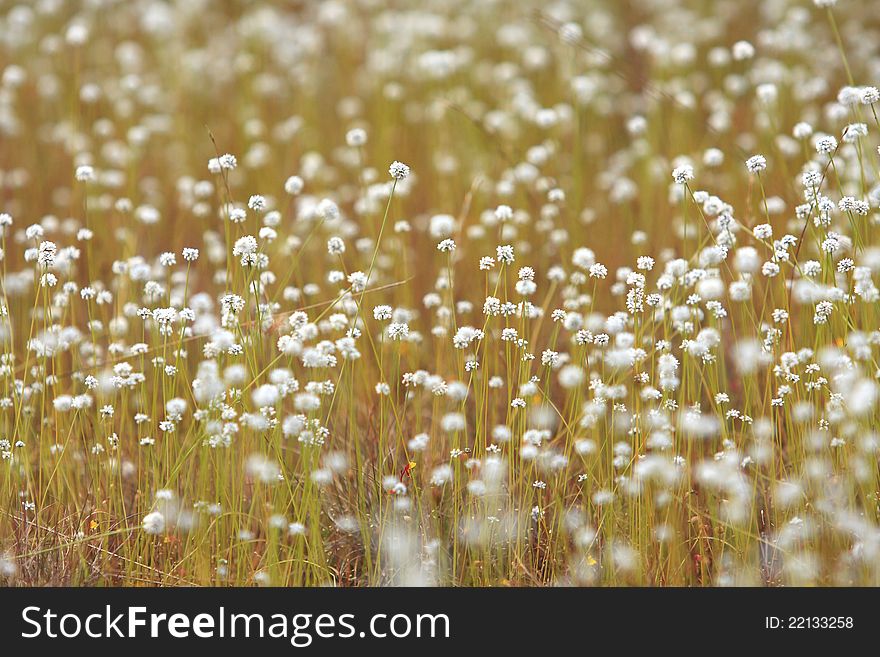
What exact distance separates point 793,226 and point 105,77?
173 inches

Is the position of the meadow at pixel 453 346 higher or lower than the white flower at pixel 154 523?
higher

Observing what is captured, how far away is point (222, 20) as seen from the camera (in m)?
7.13

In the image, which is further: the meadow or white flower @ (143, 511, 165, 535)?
the meadow

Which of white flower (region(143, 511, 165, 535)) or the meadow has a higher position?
the meadow

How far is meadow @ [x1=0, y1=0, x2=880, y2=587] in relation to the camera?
252cm

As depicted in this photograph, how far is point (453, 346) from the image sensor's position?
321 cm

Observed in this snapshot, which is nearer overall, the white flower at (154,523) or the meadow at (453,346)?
the white flower at (154,523)

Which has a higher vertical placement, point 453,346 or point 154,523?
point 453,346

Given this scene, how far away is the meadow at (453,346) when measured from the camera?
8.27ft

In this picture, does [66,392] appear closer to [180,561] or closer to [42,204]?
[180,561]

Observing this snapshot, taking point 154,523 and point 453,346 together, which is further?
point 453,346
